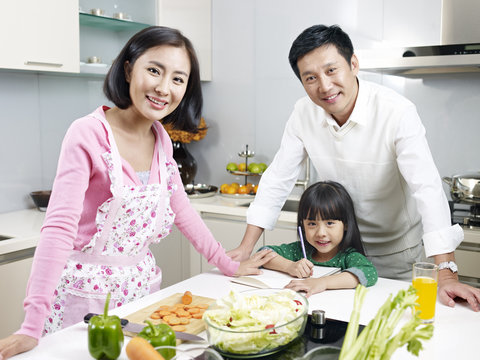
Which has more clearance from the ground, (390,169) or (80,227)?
(390,169)

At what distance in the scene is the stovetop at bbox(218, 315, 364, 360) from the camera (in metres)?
1.00

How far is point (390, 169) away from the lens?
1.76 metres

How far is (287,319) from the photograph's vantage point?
98 cm

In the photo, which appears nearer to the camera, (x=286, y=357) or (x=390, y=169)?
(x=286, y=357)

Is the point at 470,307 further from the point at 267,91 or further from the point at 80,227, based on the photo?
the point at 267,91

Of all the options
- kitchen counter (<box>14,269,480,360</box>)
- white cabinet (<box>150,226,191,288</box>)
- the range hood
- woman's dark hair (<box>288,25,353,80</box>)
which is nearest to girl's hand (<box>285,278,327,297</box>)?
kitchen counter (<box>14,269,480,360</box>)

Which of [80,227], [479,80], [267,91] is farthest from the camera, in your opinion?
[267,91]

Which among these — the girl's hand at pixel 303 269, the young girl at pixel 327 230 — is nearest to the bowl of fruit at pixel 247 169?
the young girl at pixel 327 230

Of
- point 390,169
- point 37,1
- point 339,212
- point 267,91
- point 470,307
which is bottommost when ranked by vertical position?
point 470,307

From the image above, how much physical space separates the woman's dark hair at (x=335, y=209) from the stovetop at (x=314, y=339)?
0.58 meters

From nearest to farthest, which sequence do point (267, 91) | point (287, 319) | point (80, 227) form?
point (287, 319), point (80, 227), point (267, 91)

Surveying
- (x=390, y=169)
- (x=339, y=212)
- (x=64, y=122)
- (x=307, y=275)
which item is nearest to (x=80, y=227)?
(x=307, y=275)

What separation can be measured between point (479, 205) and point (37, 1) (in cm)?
226

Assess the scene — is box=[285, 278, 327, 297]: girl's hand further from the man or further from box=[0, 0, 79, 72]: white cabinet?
box=[0, 0, 79, 72]: white cabinet
